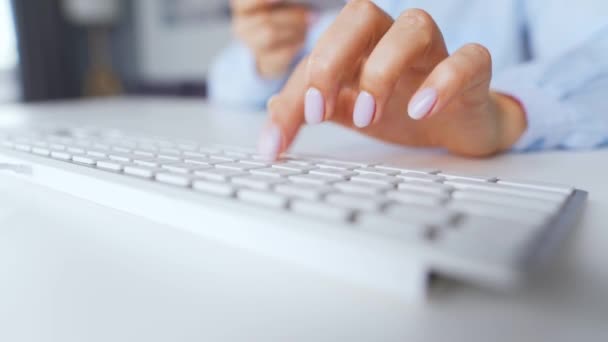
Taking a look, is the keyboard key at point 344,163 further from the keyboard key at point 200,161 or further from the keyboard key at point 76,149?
the keyboard key at point 76,149

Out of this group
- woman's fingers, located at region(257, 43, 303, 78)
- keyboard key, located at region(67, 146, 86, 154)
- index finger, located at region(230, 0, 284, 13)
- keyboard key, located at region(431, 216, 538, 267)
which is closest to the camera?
keyboard key, located at region(431, 216, 538, 267)

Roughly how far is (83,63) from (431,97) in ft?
8.79

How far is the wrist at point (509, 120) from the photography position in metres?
0.40

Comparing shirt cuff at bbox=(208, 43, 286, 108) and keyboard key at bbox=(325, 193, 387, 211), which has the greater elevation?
shirt cuff at bbox=(208, 43, 286, 108)

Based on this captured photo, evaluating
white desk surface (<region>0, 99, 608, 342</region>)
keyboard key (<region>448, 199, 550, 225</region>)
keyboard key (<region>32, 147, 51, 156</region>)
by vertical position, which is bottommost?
white desk surface (<region>0, 99, 608, 342</region>)

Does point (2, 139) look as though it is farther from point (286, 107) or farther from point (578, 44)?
point (578, 44)

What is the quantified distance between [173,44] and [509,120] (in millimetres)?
1910

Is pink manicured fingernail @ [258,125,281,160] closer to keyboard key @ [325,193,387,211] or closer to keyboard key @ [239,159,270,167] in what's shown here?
keyboard key @ [239,159,270,167]

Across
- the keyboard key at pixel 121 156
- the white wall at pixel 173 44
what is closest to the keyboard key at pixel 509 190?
the keyboard key at pixel 121 156

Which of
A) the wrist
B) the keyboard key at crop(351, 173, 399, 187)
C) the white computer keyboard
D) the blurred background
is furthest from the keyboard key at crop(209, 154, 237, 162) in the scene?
the blurred background

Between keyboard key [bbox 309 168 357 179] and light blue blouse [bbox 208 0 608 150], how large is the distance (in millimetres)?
141

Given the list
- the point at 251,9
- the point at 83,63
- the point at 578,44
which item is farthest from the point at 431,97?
the point at 83,63

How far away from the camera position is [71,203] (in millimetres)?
302

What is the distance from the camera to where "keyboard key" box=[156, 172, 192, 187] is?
0.81 ft
